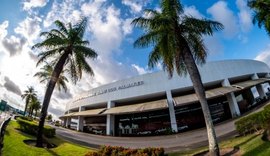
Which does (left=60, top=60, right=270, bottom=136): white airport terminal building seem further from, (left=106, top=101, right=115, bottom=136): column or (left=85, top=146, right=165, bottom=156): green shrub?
(left=85, top=146, right=165, bottom=156): green shrub

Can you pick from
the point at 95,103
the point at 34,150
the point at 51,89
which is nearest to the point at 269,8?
the point at 51,89

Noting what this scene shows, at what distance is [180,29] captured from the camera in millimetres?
12461

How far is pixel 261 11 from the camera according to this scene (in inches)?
677

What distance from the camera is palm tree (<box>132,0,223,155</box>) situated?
11609 millimetres

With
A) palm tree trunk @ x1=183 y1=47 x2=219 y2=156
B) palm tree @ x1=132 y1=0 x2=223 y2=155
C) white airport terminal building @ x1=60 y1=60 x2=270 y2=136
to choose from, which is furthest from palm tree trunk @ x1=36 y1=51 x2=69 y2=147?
white airport terminal building @ x1=60 y1=60 x2=270 y2=136

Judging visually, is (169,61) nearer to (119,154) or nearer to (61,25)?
(119,154)

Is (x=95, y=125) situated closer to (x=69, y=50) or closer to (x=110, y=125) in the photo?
(x=110, y=125)

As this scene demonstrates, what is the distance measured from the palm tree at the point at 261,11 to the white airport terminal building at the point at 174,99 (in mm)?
10980

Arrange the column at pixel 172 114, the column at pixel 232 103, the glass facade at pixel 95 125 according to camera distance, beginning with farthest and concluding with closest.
Result: 1. the glass facade at pixel 95 125
2. the column at pixel 232 103
3. the column at pixel 172 114

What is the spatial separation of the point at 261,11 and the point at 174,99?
16.2 metres

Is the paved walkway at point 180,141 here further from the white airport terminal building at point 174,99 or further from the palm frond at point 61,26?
the palm frond at point 61,26

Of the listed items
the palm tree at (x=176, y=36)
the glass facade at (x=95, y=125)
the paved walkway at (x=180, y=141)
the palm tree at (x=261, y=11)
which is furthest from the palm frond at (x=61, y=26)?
the glass facade at (x=95, y=125)

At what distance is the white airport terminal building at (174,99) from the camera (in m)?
29.8

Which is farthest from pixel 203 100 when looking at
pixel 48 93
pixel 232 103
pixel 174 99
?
pixel 232 103
